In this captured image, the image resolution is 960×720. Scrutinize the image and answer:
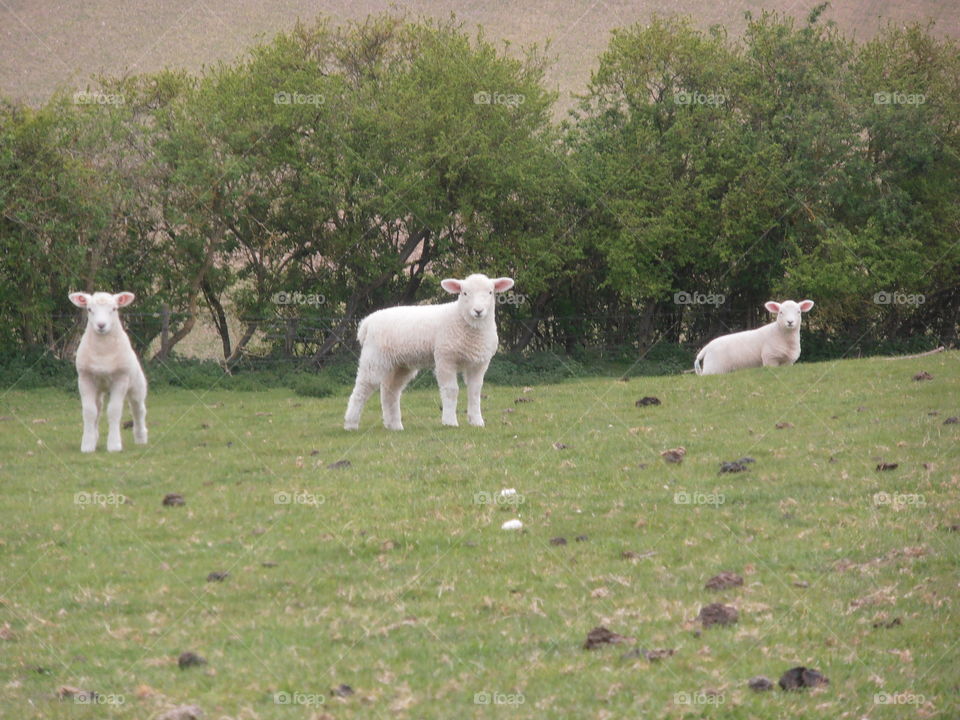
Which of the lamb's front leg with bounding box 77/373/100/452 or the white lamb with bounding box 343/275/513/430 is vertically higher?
the white lamb with bounding box 343/275/513/430

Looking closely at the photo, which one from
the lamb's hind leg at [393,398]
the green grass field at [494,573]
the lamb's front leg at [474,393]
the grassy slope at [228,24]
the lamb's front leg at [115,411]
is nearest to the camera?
the green grass field at [494,573]

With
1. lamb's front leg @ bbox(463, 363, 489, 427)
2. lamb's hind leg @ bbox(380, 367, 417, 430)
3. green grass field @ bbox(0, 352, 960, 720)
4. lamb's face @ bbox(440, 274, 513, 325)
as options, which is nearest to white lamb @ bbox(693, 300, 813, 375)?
green grass field @ bbox(0, 352, 960, 720)

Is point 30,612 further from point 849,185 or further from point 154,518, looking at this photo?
point 849,185

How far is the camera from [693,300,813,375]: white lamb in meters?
23.8

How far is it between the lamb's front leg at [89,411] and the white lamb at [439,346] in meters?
3.67

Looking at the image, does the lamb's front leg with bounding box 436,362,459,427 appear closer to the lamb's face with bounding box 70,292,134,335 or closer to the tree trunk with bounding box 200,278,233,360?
the lamb's face with bounding box 70,292,134,335

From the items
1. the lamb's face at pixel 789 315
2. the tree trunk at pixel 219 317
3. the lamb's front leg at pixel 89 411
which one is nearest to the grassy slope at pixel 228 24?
the tree trunk at pixel 219 317

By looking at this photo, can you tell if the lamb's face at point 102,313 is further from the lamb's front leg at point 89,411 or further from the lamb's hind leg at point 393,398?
the lamb's hind leg at point 393,398

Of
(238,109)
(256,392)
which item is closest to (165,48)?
(238,109)

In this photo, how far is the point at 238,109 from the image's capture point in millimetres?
33562

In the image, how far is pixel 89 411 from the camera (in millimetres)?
16188

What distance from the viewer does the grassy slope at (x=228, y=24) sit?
371 feet

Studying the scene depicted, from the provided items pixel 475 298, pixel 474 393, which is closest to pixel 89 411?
pixel 474 393

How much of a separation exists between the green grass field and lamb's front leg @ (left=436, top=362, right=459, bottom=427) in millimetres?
Answer: 903
